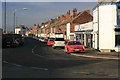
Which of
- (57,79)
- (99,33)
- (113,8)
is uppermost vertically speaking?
(113,8)

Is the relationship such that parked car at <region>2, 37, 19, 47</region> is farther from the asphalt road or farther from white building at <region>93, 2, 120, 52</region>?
the asphalt road

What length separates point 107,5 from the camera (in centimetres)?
3753

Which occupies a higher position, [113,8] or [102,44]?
[113,8]

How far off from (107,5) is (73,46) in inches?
257

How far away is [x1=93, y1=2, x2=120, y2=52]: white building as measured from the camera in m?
37.2

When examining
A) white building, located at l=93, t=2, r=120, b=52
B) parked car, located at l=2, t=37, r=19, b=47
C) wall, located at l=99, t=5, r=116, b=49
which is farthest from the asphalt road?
parked car, located at l=2, t=37, r=19, b=47

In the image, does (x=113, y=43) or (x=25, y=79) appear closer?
(x=25, y=79)

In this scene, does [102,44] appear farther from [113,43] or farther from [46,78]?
[46,78]

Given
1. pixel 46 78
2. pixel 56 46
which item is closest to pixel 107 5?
pixel 56 46

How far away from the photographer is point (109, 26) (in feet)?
124

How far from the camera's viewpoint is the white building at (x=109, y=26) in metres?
37.2

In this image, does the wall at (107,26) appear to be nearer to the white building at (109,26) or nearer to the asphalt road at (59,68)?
the white building at (109,26)

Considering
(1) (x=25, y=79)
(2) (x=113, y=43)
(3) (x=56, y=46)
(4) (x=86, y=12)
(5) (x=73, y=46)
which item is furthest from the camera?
(4) (x=86, y=12)

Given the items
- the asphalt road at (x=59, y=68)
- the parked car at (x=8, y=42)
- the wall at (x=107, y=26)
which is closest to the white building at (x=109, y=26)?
the wall at (x=107, y=26)
